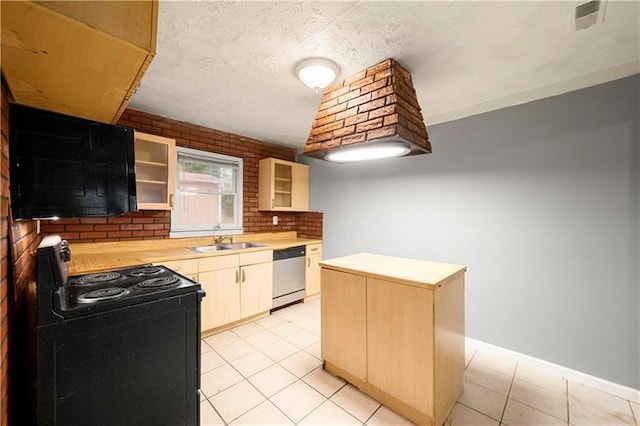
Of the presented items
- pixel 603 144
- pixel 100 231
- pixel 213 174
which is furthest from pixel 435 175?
pixel 100 231

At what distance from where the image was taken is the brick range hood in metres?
1.74

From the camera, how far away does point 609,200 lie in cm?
203

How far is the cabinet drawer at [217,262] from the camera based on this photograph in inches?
110

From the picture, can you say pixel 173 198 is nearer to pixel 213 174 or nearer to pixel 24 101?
pixel 213 174

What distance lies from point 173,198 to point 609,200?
3.98m

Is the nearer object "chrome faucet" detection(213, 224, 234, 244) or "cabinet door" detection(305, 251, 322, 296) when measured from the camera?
"chrome faucet" detection(213, 224, 234, 244)

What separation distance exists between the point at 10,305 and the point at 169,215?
2031mm

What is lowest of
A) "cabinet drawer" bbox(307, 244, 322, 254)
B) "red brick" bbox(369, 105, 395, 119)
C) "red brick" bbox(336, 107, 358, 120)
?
"cabinet drawer" bbox(307, 244, 322, 254)

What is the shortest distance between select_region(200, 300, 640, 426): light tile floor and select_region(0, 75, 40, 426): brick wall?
98 centimetres

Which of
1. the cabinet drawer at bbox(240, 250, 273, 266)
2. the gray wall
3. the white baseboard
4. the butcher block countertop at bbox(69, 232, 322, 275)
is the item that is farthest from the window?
the white baseboard

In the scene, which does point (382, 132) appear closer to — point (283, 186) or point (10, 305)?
point (10, 305)

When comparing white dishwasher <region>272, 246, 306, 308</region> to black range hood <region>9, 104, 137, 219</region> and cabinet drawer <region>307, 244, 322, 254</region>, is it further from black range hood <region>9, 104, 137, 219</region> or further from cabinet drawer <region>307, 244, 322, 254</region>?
black range hood <region>9, 104, 137, 219</region>

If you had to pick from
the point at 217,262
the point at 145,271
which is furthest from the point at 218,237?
the point at 145,271

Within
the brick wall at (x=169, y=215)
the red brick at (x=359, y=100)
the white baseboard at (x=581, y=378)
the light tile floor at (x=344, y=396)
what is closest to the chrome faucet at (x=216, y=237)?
the brick wall at (x=169, y=215)
